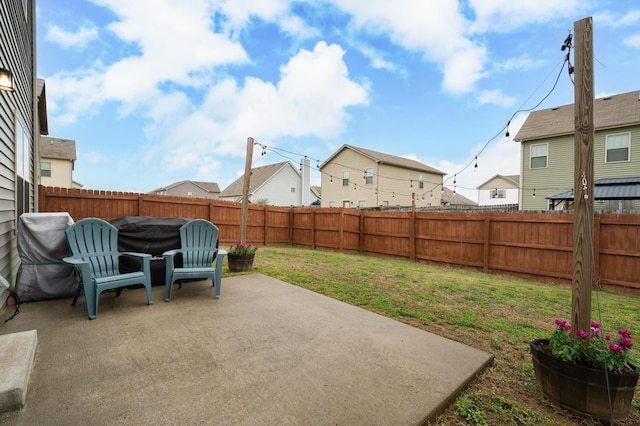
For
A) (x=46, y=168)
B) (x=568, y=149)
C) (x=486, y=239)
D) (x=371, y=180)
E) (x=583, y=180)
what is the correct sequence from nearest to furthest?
(x=583, y=180) → (x=486, y=239) → (x=568, y=149) → (x=46, y=168) → (x=371, y=180)

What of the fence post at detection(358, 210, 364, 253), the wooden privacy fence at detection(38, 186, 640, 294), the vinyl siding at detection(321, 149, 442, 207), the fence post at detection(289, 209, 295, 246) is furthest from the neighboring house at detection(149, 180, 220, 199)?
the fence post at detection(358, 210, 364, 253)

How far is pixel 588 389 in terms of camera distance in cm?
171

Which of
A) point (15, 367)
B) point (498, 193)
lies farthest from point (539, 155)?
point (15, 367)

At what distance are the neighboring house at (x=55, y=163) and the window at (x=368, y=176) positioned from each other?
61.4 ft

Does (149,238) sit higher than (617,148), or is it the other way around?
(617,148)

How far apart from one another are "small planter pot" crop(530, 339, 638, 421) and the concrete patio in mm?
489

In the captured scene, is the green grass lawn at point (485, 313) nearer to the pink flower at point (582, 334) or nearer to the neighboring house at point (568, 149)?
the pink flower at point (582, 334)

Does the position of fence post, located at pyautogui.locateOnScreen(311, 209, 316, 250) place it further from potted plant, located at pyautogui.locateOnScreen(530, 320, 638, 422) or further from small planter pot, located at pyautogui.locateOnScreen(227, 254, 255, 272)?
potted plant, located at pyautogui.locateOnScreen(530, 320, 638, 422)

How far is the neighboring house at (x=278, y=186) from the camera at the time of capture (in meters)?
23.9

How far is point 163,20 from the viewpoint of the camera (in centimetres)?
670

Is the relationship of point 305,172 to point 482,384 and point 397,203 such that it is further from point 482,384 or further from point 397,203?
point 482,384

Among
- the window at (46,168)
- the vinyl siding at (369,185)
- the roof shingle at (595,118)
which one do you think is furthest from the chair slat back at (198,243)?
the window at (46,168)

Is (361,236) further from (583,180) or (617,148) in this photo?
(617,148)

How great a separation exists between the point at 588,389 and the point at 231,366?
2.26 m
